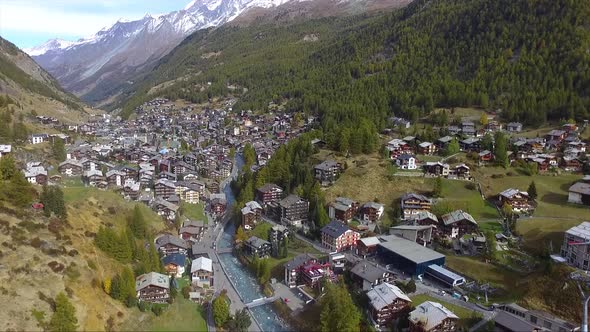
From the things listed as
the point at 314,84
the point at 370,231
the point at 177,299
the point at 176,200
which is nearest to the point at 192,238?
the point at 176,200

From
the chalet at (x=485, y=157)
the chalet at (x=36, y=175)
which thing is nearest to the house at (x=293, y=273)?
the chalet at (x=485, y=157)

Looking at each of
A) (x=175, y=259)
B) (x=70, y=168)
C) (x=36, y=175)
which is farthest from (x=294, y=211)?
(x=70, y=168)

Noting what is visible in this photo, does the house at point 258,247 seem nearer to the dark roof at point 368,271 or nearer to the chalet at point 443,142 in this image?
the dark roof at point 368,271

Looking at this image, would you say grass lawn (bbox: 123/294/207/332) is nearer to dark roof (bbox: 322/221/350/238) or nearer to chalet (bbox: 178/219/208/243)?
chalet (bbox: 178/219/208/243)

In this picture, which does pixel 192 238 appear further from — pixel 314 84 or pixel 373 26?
pixel 373 26

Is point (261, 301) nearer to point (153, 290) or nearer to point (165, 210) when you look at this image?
point (153, 290)

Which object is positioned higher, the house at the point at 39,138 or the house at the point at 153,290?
the house at the point at 39,138
